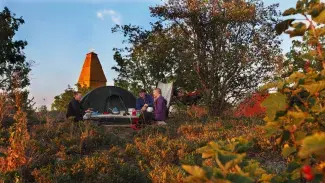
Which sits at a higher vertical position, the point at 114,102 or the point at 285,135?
the point at 114,102

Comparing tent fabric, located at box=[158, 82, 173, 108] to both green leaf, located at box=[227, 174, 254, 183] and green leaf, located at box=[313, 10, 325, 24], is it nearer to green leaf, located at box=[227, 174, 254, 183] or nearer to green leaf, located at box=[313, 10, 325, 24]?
green leaf, located at box=[313, 10, 325, 24]

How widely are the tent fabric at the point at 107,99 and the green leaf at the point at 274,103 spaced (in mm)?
16586

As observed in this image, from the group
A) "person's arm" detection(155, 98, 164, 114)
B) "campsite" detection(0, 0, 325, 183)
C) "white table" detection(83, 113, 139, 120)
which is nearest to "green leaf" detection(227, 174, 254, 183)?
"campsite" detection(0, 0, 325, 183)

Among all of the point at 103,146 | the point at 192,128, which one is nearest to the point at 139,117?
the point at 192,128

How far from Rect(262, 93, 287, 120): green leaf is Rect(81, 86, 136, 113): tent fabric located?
16.6 meters

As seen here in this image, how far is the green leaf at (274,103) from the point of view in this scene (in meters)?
1.92

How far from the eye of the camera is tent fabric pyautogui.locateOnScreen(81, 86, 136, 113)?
18.5m

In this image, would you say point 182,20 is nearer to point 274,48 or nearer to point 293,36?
point 274,48

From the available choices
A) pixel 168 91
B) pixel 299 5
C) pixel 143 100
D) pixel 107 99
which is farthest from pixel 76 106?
pixel 299 5

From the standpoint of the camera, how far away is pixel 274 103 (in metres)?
1.94

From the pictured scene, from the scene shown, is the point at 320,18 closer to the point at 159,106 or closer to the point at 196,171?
the point at 196,171

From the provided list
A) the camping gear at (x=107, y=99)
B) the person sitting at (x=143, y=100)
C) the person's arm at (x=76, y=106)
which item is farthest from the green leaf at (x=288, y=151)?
the camping gear at (x=107, y=99)

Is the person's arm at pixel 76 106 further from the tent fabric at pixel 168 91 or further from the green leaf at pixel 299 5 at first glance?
the green leaf at pixel 299 5

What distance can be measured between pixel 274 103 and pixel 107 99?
17.0 m
